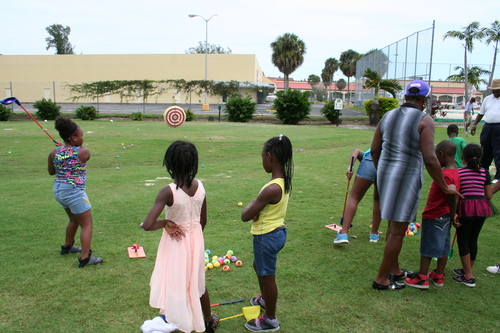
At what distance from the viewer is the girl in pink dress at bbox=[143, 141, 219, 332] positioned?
2.58 m

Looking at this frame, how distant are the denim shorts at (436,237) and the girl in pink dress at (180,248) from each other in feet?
7.22

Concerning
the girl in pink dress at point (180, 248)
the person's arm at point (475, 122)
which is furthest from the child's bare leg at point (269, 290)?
the person's arm at point (475, 122)

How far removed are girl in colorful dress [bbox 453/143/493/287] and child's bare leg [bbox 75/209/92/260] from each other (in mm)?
3633

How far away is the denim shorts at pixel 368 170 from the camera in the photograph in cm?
438

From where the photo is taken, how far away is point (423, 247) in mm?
3582

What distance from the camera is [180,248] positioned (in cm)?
262

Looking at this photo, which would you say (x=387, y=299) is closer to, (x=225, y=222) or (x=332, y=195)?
(x=225, y=222)

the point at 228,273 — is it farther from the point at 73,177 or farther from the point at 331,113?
the point at 331,113

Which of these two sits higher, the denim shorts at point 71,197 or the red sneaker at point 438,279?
the denim shorts at point 71,197

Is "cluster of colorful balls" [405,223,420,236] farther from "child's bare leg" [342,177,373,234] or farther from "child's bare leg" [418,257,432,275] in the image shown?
"child's bare leg" [418,257,432,275]

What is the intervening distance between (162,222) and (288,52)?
157 ft

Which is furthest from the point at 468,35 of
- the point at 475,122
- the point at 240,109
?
the point at 475,122

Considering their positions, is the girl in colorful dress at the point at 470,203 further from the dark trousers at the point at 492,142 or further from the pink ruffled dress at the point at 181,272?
the dark trousers at the point at 492,142

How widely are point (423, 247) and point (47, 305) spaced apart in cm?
339
